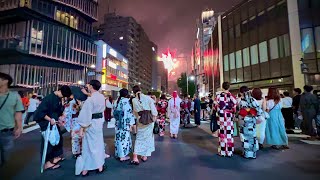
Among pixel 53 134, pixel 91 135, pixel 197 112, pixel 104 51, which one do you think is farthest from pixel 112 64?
pixel 91 135

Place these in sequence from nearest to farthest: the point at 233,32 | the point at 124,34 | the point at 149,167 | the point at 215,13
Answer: the point at 149,167, the point at 233,32, the point at 215,13, the point at 124,34

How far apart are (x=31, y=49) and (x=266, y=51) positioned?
113 ft

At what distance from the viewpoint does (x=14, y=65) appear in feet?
104

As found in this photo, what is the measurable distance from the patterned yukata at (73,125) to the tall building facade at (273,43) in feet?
47.9

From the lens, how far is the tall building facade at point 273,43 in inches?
775

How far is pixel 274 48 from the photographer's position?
22.2 meters

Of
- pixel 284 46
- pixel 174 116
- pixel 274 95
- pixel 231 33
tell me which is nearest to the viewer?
pixel 274 95

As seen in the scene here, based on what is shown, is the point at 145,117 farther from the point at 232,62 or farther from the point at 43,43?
the point at 43,43

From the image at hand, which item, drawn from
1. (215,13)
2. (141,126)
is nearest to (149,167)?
(141,126)

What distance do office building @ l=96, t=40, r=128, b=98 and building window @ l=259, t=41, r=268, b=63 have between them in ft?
114

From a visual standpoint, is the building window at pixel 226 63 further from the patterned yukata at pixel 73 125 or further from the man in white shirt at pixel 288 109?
the patterned yukata at pixel 73 125

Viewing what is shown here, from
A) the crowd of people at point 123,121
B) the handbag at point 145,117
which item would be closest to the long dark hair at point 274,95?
the crowd of people at point 123,121

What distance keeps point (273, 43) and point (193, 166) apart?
71.0 feet

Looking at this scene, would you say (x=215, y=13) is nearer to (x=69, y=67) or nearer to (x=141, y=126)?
(x=69, y=67)
